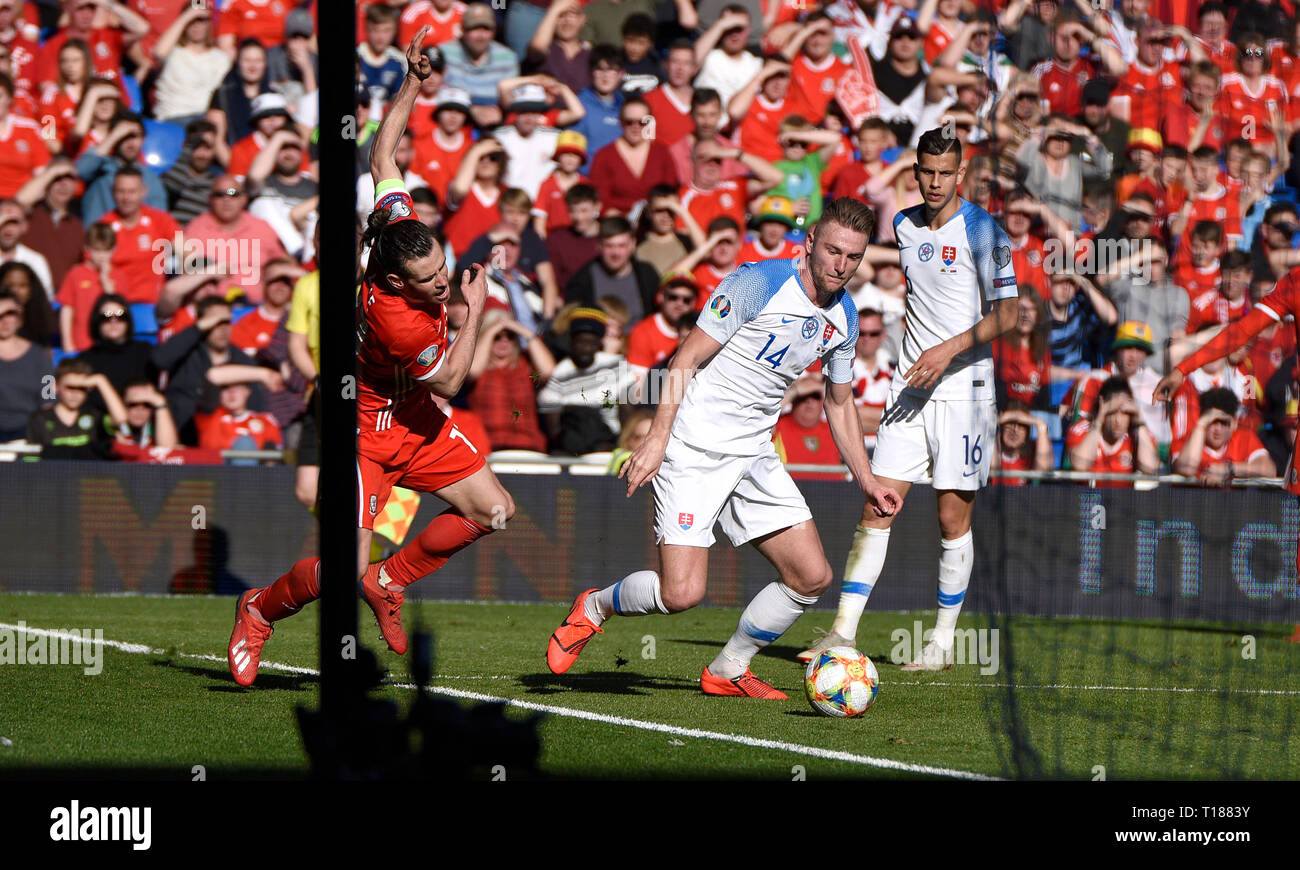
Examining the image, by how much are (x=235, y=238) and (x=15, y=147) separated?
2105mm

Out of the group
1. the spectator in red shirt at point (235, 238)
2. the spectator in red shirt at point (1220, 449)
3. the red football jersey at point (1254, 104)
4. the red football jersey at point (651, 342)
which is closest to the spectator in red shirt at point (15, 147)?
the spectator in red shirt at point (235, 238)

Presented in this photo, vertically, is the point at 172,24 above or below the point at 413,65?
above

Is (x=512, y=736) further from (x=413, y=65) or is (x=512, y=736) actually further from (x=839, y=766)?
(x=413, y=65)

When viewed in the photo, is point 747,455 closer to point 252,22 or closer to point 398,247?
point 398,247

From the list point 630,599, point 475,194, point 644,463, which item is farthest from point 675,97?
point 644,463

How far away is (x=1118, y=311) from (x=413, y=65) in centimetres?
349

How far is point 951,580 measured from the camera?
7859 mm

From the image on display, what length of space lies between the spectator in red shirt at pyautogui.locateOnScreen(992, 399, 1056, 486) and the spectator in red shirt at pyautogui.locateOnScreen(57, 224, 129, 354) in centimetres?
669

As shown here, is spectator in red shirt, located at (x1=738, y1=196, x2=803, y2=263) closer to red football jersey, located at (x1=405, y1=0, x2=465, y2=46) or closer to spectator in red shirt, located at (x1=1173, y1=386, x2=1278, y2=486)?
red football jersey, located at (x1=405, y1=0, x2=465, y2=46)

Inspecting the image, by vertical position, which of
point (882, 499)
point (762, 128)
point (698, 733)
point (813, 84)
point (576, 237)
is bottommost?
point (698, 733)

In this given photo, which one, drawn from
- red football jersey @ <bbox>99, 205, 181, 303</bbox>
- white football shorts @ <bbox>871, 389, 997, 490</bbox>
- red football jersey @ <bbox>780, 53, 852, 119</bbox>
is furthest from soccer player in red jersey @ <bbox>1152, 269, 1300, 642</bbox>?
red football jersey @ <bbox>99, 205, 181, 303</bbox>
